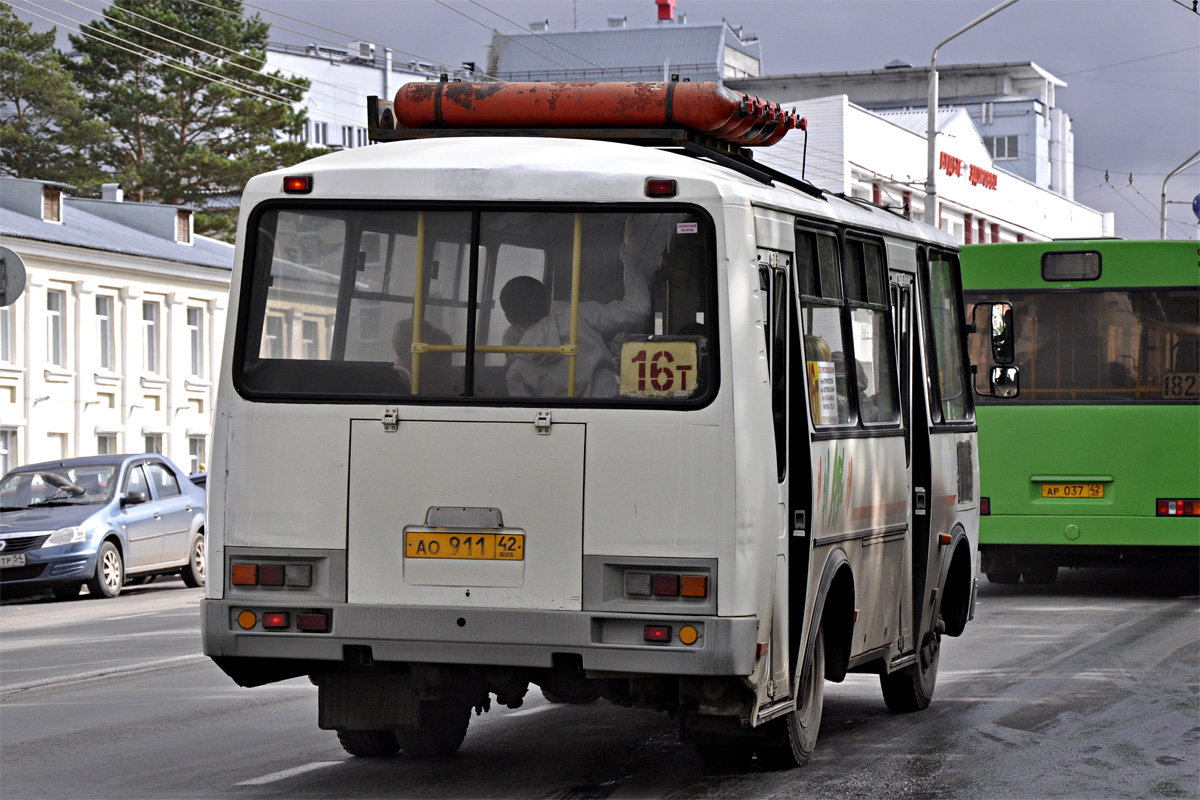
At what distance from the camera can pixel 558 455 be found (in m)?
7.98

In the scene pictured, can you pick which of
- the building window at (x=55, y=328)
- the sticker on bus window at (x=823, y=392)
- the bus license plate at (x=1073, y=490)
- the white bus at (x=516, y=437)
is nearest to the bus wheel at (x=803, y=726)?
the white bus at (x=516, y=437)

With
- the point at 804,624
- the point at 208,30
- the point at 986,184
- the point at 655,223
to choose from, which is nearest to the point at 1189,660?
the point at 804,624

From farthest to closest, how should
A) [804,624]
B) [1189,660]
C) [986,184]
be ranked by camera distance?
[986,184] < [1189,660] < [804,624]

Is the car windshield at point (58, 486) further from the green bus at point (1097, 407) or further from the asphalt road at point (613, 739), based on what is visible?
the green bus at point (1097, 407)

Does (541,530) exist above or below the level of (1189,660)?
above

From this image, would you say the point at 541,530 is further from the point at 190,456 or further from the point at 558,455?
the point at 190,456

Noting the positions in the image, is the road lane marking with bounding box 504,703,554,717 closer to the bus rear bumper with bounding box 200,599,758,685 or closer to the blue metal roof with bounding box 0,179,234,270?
the bus rear bumper with bounding box 200,599,758,685

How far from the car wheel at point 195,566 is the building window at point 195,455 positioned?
26.6m

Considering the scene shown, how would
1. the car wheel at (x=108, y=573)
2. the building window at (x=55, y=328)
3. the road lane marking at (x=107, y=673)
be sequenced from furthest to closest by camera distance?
the building window at (x=55, y=328) < the car wheel at (x=108, y=573) < the road lane marking at (x=107, y=673)

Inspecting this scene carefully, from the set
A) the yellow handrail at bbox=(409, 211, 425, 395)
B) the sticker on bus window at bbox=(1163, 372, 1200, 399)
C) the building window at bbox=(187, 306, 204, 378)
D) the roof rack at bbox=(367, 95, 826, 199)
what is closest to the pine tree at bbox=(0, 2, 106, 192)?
the building window at bbox=(187, 306, 204, 378)

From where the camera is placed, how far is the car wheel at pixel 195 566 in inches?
977

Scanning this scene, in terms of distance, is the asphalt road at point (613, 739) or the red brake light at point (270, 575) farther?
the asphalt road at point (613, 739)

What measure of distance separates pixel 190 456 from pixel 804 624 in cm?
4500

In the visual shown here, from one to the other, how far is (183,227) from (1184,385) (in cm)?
4064
